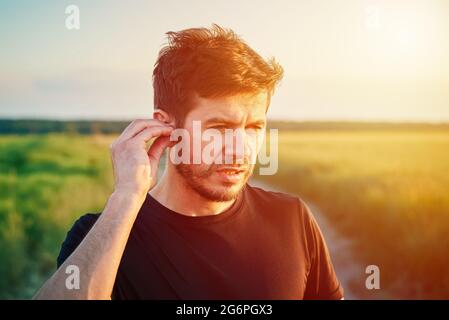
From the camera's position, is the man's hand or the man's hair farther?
the man's hair

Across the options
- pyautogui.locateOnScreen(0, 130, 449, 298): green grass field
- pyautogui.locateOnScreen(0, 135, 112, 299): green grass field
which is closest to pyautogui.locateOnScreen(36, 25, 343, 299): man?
pyautogui.locateOnScreen(0, 130, 449, 298): green grass field

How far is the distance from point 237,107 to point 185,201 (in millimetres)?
380

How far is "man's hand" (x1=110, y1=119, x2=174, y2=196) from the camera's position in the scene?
1.70m

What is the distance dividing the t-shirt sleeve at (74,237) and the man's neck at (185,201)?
0.27m

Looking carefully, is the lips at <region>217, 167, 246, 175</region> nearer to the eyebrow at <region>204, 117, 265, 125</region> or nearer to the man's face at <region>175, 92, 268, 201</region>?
the man's face at <region>175, 92, 268, 201</region>

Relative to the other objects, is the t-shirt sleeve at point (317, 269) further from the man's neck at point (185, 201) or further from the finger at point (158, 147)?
the finger at point (158, 147)

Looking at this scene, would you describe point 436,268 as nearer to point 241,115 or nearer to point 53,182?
point 241,115

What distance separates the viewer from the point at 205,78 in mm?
1923

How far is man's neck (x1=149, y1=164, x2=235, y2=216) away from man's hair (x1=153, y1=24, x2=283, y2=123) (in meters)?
0.25

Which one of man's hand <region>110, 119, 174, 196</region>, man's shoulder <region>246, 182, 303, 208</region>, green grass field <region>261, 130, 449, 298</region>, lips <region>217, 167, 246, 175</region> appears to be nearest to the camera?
man's hand <region>110, 119, 174, 196</region>

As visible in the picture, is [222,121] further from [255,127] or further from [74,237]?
[74,237]

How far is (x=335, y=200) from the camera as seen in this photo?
26.9 feet

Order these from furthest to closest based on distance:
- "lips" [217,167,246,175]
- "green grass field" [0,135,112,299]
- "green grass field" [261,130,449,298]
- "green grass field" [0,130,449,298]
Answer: "green grass field" [0,135,112,299] → "green grass field" [0,130,449,298] → "green grass field" [261,130,449,298] → "lips" [217,167,246,175]
